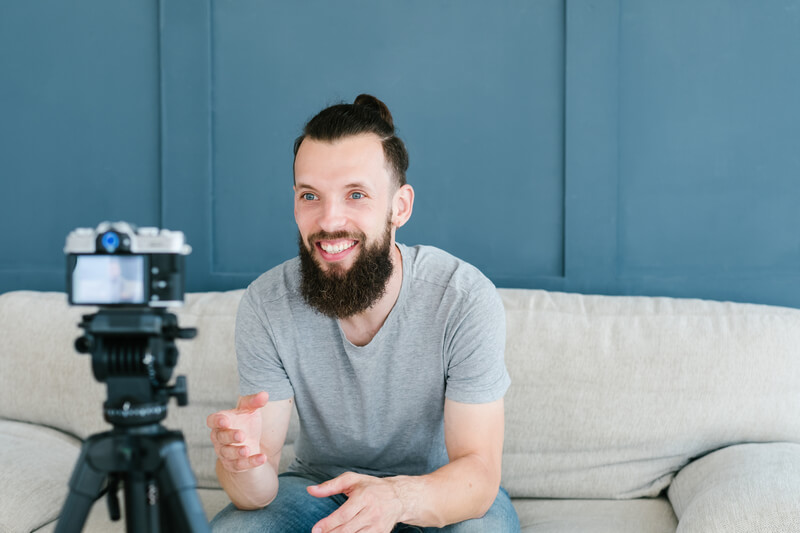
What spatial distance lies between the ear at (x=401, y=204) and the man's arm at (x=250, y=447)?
465 mm

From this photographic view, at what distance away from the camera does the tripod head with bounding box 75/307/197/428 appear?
761 mm

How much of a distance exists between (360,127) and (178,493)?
0.86 meters

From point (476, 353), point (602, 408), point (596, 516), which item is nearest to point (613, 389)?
point (602, 408)

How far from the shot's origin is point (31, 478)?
5.03 feet

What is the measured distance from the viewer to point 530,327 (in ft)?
5.79

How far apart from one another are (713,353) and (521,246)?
669 mm

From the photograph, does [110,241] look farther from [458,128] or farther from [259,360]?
[458,128]

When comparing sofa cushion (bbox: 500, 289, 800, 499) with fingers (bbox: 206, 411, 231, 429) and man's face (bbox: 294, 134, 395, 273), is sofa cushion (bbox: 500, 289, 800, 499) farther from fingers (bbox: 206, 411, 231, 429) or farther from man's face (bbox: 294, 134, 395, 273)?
fingers (bbox: 206, 411, 231, 429)

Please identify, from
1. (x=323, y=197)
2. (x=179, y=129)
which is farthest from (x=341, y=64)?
(x=323, y=197)

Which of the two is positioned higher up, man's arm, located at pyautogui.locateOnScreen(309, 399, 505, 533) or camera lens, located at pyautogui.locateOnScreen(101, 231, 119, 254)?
camera lens, located at pyautogui.locateOnScreen(101, 231, 119, 254)

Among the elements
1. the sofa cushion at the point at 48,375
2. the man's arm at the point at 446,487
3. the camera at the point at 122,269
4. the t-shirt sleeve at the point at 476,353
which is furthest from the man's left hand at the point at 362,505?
the sofa cushion at the point at 48,375

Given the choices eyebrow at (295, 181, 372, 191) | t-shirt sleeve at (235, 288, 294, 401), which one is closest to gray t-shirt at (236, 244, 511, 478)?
t-shirt sleeve at (235, 288, 294, 401)

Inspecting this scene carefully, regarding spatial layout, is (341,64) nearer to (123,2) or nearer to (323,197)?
(123,2)

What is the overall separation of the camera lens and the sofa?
3.30ft
